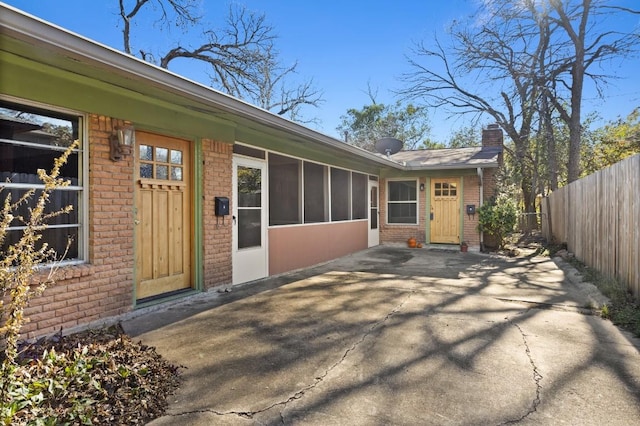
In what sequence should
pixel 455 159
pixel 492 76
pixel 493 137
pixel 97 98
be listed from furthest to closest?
pixel 492 76
pixel 493 137
pixel 455 159
pixel 97 98

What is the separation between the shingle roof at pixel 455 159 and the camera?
9.90m

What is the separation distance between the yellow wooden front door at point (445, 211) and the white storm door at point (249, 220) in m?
6.54

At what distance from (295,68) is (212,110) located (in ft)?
47.0

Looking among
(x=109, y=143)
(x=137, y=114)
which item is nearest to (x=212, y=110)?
(x=137, y=114)

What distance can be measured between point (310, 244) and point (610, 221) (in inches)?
203

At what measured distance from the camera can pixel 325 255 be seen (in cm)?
831

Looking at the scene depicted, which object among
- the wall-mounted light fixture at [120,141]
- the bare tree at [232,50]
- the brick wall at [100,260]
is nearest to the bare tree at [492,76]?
the bare tree at [232,50]

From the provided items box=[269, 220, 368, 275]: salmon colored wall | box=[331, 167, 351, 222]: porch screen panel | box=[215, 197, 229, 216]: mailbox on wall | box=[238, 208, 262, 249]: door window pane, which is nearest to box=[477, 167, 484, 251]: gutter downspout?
box=[269, 220, 368, 275]: salmon colored wall

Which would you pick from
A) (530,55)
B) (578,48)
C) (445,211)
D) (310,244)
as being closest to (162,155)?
(310,244)

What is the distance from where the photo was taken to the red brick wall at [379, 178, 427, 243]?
11.2 meters

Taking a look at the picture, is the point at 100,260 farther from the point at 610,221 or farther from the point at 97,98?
the point at 610,221

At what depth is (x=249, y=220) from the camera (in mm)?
6051

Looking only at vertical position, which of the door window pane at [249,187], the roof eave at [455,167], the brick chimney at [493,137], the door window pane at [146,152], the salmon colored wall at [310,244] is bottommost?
the salmon colored wall at [310,244]

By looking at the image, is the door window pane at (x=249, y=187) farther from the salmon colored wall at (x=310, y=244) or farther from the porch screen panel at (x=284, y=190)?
the salmon colored wall at (x=310, y=244)
